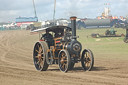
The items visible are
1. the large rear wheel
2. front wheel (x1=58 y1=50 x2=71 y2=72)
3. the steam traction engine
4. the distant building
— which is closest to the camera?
front wheel (x1=58 y1=50 x2=71 y2=72)

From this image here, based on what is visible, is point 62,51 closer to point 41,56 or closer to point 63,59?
point 63,59

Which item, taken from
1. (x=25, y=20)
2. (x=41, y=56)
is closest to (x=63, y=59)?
(x=41, y=56)

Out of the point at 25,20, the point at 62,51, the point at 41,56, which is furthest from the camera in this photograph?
the point at 25,20

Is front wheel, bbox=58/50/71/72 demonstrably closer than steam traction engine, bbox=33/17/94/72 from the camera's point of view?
Yes

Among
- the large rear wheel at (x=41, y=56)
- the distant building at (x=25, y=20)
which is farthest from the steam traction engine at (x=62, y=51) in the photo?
the distant building at (x=25, y=20)

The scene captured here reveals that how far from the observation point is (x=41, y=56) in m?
12.0

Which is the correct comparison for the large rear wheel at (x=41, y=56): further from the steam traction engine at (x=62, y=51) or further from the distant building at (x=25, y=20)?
the distant building at (x=25, y=20)

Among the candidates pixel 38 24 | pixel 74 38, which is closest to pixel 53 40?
pixel 74 38

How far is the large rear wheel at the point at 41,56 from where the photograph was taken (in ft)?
37.7

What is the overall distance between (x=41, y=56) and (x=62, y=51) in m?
1.54

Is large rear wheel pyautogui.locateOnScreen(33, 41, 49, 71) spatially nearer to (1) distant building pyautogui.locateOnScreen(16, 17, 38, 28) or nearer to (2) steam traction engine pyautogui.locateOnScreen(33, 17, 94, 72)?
(2) steam traction engine pyautogui.locateOnScreen(33, 17, 94, 72)

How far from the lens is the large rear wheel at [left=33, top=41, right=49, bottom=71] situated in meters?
11.5

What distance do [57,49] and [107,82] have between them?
4.21m

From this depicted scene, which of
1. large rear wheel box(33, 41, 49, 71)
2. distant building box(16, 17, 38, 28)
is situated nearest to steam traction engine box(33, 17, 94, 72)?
large rear wheel box(33, 41, 49, 71)
